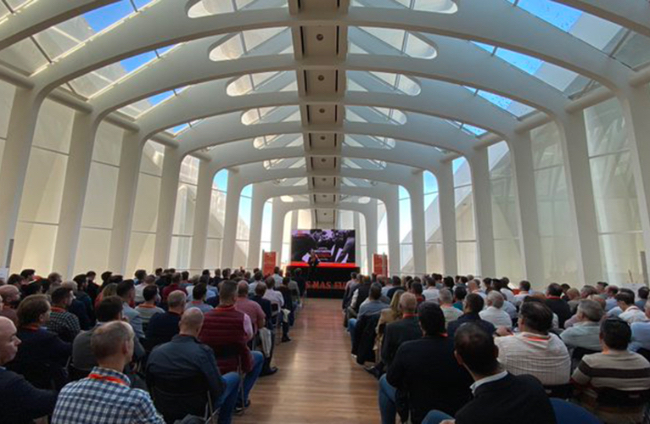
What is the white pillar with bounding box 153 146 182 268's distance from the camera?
11.5 metres

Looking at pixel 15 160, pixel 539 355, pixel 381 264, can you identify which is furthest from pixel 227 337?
pixel 381 264

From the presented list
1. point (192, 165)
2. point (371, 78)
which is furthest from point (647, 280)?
point (192, 165)

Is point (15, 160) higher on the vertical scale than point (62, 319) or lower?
higher

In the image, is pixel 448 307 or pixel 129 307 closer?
pixel 129 307

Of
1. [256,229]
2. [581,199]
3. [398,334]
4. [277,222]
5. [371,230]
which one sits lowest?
[398,334]

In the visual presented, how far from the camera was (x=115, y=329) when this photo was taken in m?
1.79

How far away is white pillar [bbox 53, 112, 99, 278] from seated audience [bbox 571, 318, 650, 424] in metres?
9.76

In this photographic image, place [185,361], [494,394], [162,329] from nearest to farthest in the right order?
[494,394] < [185,361] < [162,329]

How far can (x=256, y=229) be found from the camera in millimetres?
18281

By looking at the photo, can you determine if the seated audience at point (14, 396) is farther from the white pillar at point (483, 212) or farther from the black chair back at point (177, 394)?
the white pillar at point (483, 212)

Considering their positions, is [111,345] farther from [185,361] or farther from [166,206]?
[166,206]

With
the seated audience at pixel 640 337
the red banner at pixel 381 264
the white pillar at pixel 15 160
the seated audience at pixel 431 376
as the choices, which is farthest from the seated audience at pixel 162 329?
the red banner at pixel 381 264

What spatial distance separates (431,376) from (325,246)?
1762cm

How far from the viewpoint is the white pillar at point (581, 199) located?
25.7ft
